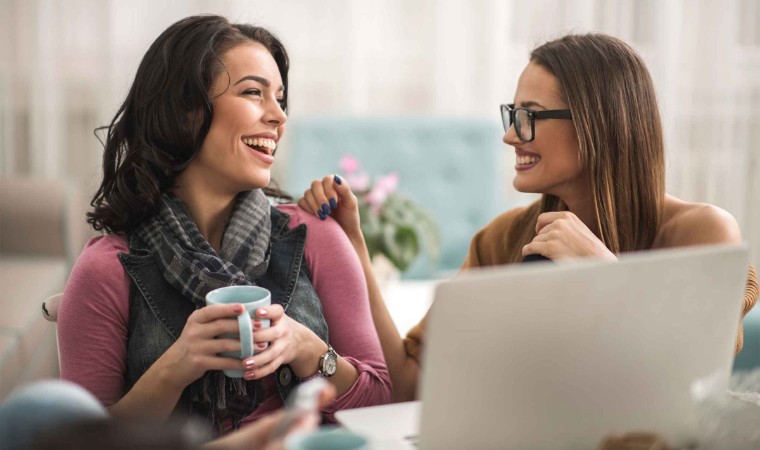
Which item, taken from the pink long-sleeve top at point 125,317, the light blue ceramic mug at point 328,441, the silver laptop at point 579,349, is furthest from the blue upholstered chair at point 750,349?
the light blue ceramic mug at point 328,441

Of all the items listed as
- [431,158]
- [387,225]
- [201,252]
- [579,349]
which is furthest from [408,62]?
[579,349]

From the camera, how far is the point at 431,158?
339 cm

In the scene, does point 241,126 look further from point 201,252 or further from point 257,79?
point 201,252

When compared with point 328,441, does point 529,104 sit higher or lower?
higher

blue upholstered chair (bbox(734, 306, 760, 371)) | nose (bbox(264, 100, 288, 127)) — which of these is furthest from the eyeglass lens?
blue upholstered chair (bbox(734, 306, 760, 371))

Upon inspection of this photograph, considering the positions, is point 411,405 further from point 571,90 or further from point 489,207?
point 489,207

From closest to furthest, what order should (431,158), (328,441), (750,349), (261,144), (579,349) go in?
(328,441) → (579,349) → (261,144) → (750,349) → (431,158)

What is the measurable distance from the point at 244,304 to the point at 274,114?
0.48 meters

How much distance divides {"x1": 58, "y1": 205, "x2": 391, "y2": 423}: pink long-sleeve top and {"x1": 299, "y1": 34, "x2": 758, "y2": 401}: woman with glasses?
0.09 m

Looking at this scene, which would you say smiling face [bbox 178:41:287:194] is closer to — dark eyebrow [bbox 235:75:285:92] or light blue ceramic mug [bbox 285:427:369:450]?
dark eyebrow [bbox 235:75:285:92]

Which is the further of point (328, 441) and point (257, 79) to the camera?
point (257, 79)

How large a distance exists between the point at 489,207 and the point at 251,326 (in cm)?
234

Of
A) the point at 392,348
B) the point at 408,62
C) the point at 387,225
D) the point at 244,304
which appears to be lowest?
the point at 392,348

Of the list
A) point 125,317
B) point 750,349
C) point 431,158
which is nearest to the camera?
point 125,317
